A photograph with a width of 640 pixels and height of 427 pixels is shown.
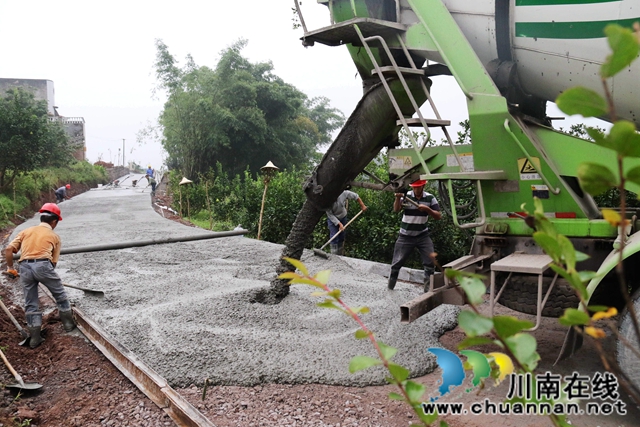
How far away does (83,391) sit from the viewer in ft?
11.5

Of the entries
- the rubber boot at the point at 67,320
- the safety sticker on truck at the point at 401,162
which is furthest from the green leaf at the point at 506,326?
the rubber boot at the point at 67,320

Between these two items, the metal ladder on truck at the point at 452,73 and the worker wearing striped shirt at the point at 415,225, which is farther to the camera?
the worker wearing striped shirt at the point at 415,225

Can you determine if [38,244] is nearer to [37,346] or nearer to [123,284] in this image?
[37,346]

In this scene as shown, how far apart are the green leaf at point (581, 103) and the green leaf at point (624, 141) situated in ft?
0.11

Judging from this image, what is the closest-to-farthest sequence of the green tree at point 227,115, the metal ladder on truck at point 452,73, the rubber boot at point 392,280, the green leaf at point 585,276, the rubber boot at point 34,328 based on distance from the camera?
the green leaf at point 585,276
the metal ladder on truck at point 452,73
the rubber boot at point 34,328
the rubber boot at point 392,280
the green tree at point 227,115

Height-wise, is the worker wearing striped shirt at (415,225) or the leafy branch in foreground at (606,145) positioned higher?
the leafy branch in foreground at (606,145)

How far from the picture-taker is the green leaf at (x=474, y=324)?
0.73m

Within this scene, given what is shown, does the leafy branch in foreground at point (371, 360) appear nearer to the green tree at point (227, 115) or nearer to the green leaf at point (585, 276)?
Answer: the green leaf at point (585, 276)

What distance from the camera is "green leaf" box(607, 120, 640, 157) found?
664 mm

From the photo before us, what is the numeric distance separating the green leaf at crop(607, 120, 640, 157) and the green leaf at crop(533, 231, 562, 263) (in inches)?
6.0

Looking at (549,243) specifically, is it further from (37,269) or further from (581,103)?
(37,269)

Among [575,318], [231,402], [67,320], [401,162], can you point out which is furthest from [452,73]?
[67,320]

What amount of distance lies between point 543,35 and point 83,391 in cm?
399

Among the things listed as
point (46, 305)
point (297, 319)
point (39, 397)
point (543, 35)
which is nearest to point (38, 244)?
point (46, 305)
